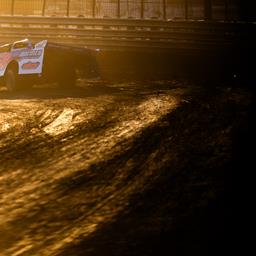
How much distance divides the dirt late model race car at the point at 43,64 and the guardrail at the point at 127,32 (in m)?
4.09

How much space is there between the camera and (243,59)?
1545 centimetres

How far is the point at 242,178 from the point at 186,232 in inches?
50.9

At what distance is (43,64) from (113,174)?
8.04 metres

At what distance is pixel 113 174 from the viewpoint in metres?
4.88

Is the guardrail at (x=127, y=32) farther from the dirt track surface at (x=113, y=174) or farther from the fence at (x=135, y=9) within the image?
the dirt track surface at (x=113, y=174)

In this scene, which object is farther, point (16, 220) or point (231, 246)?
point (16, 220)

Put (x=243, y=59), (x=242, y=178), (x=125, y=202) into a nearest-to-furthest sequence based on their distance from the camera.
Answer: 1. (x=125, y=202)
2. (x=242, y=178)
3. (x=243, y=59)

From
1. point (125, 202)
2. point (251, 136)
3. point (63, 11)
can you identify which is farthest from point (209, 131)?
point (63, 11)

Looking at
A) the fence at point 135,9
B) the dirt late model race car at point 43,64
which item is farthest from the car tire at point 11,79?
the fence at point 135,9

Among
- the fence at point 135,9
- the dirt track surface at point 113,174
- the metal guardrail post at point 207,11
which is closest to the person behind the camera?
the dirt track surface at point 113,174

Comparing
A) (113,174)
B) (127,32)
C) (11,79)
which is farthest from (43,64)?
(113,174)

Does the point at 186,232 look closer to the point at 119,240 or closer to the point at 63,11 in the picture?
the point at 119,240

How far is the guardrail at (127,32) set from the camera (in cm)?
1595

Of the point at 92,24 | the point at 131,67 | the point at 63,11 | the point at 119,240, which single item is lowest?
the point at 119,240
